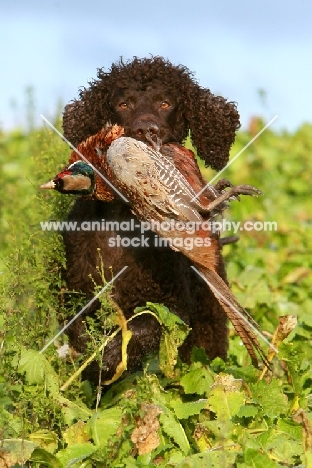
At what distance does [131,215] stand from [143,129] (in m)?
0.49

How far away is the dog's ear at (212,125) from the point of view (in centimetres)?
621

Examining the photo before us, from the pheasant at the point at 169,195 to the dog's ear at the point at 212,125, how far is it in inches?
41.8

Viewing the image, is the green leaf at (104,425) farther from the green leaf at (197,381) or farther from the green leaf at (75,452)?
the green leaf at (197,381)

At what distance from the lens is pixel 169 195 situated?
4781 millimetres

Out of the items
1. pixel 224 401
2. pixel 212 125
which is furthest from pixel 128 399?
pixel 212 125

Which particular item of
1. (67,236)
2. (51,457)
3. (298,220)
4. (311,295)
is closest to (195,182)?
(67,236)

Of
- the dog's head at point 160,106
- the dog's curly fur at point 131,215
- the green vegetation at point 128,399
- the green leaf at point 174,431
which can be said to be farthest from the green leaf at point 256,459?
the dog's head at point 160,106

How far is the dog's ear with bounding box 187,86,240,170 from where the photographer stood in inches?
245

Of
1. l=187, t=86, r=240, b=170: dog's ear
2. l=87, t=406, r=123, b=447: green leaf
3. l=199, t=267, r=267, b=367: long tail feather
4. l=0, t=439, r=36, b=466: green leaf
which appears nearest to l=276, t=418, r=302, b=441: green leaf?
l=199, t=267, r=267, b=367: long tail feather

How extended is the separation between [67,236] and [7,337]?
39.5 inches

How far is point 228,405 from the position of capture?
4773 mm

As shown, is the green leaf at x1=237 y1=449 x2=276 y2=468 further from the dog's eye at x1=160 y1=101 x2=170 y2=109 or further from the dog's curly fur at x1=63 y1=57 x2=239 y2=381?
the dog's eye at x1=160 y1=101 x2=170 y2=109

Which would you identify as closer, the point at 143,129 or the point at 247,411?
the point at 247,411

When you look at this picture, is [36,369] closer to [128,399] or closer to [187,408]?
[128,399]
